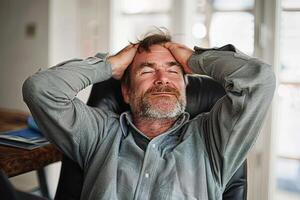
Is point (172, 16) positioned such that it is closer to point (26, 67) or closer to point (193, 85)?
point (193, 85)

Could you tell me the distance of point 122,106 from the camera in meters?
1.52

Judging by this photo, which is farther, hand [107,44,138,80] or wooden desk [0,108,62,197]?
hand [107,44,138,80]

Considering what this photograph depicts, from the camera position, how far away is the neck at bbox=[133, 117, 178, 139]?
1.35m

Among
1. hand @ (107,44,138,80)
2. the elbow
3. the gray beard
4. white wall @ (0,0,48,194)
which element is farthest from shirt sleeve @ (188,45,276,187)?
white wall @ (0,0,48,194)

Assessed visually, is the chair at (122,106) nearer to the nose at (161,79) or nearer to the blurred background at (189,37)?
the nose at (161,79)

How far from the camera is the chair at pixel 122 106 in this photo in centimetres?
125

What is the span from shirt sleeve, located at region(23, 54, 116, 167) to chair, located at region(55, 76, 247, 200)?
0.29 ft

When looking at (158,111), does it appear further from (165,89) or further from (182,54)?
(182,54)

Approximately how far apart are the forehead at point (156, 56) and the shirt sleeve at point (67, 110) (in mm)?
184

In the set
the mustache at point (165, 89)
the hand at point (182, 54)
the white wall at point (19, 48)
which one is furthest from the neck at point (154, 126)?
the white wall at point (19, 48)

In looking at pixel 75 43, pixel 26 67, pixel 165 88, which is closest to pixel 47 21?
pixel 75 43

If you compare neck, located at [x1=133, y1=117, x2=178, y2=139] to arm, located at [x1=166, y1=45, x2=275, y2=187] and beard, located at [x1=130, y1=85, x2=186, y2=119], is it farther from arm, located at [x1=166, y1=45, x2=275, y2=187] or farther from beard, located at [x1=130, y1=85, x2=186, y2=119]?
arm, located at [x1=166, y1=45, x2=275, y2=187]

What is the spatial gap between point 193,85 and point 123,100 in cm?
31

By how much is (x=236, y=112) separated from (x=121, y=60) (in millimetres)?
537
